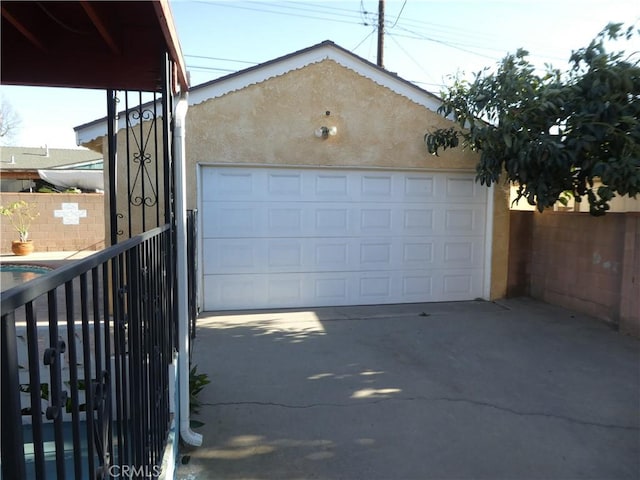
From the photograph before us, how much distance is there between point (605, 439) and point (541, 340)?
220cm

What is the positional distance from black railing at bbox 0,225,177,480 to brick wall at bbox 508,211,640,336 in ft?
17.7

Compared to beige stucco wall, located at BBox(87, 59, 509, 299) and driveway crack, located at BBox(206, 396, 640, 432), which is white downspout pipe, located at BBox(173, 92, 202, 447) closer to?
driveway crack, located at BBox(206, 396, 640, 432)

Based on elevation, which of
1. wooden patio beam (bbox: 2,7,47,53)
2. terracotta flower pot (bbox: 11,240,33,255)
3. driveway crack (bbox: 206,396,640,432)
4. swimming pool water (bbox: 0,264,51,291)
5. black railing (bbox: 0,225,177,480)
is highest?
wooden patio beam (bbox: 2,7,47,53)

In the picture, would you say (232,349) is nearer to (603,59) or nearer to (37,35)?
(37,35)

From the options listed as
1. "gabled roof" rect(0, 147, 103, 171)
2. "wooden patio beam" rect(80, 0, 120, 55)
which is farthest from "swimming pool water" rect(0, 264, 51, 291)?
"gabled roof" rect(0, 147, 103, 171)

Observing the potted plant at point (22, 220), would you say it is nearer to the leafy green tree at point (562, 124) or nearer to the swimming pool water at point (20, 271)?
the swimming pool water at point (20, 271)

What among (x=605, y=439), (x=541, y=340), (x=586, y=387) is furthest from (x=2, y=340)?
(x=541, y=340)

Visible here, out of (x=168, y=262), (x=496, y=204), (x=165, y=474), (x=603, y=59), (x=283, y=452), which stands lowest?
(x=283, y=452)

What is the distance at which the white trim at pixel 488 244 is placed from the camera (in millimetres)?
7012

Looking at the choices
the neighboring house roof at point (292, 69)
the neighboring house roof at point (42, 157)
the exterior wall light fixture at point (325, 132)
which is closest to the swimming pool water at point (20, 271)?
the neighboring house roof at point (292, 69)

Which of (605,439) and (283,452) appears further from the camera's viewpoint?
(605,439)

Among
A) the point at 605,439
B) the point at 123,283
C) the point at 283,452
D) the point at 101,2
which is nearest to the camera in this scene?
the point at 123,283

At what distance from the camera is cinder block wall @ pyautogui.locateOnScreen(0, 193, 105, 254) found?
13.1 m

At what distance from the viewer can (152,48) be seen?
2.44 m
